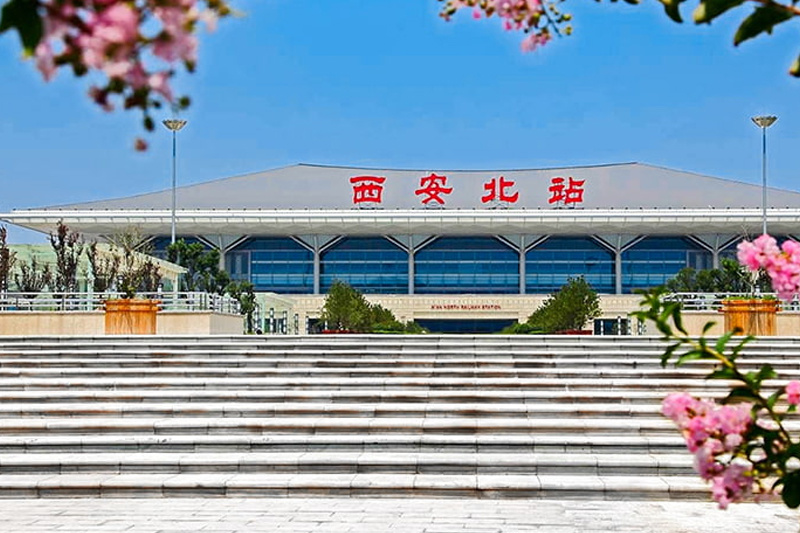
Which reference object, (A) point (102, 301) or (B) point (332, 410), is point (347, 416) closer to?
(B) point (332, 410)

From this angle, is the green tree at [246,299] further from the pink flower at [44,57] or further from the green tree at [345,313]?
the pink flower at [44,57]

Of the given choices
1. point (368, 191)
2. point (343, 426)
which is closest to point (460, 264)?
point (368, 191)

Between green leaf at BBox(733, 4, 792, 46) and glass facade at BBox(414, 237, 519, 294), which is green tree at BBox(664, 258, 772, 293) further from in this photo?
green leaf at BBox(733, 4, 792, 46)

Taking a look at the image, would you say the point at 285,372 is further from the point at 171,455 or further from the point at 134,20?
the point at 134,20

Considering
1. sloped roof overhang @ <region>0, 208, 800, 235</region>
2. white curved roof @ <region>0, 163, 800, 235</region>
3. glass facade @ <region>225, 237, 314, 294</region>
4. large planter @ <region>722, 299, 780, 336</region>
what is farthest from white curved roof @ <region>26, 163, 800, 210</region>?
large planter @ <region>722, 299, 780, 336</region>

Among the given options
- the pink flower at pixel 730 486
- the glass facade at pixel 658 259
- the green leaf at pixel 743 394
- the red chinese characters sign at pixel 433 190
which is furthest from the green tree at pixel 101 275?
the pink flower at pixel 730 486

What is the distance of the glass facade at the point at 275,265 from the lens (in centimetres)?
6012

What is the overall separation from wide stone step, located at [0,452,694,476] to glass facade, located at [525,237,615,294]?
159ft

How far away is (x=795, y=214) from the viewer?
54000 mm

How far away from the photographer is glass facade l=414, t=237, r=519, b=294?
59906 millimetres

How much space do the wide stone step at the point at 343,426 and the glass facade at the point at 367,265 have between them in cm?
4680

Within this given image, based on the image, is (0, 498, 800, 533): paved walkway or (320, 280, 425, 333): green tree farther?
(320, 280, 425, 333): green tree

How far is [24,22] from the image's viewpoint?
1.75 m

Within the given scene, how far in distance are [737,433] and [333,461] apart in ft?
28.9
